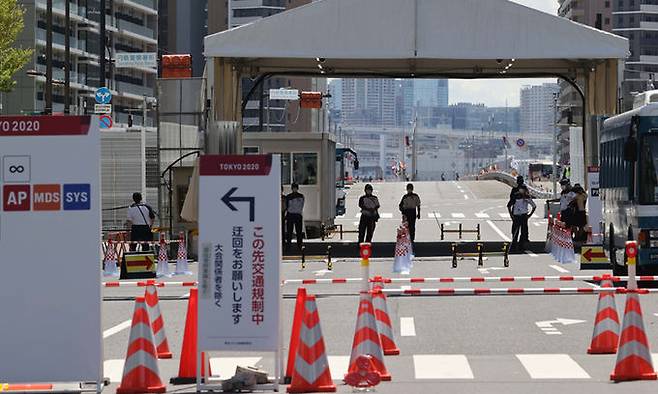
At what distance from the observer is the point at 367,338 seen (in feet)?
45.1

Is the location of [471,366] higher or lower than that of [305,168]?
lower

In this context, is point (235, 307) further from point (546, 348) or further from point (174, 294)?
point (174, 294)

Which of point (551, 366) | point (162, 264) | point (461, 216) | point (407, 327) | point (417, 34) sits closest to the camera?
point (551, 366)

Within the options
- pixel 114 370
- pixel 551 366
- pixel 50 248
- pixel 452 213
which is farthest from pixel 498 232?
pixel 50 248

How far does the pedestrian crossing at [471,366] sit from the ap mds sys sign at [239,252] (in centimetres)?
135

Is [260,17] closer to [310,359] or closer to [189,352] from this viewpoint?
[189,352]

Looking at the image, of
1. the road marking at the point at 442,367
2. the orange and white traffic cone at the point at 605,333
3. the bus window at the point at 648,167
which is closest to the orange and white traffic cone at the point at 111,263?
the bus window at the point at 648,167

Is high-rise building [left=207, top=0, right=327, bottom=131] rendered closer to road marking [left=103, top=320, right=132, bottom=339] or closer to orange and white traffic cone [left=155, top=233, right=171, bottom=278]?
orange and white traffic cone [left=155, top=233, right=171, bottom=278]

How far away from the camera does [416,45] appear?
127ft

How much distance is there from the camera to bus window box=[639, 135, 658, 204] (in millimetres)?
25828

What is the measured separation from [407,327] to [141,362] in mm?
6736

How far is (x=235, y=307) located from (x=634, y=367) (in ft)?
12.3

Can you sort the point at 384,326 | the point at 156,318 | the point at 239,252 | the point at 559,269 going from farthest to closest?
the point at 559,269
the point at 384,326
the point at 156,318
the point at 239,252

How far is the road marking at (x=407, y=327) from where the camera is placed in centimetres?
1850
